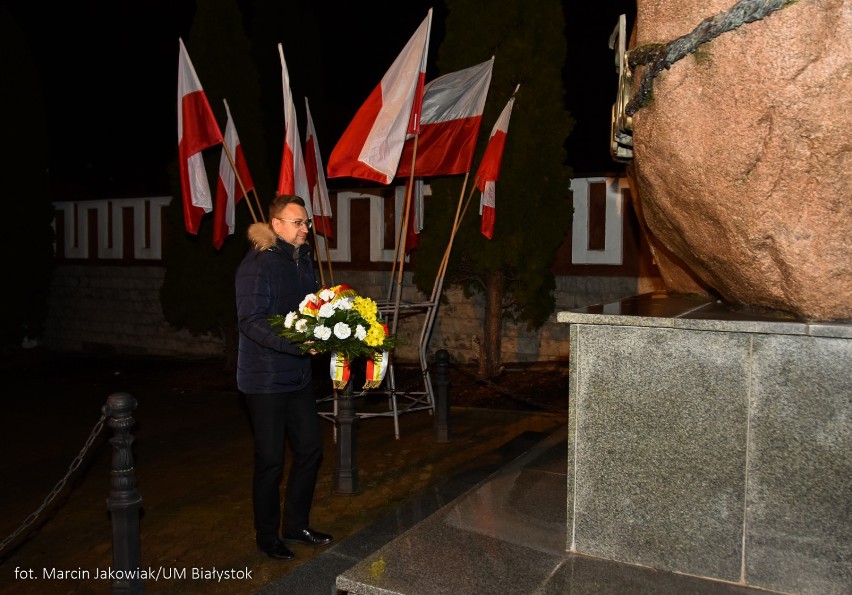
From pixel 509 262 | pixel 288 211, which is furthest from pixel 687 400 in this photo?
pixel 509 262

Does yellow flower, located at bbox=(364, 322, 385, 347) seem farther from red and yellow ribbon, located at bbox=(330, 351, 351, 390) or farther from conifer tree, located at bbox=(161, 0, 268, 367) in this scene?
conifer tree, located at bbox=(161, 0, 268, 367)

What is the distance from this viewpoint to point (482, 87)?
24.9 feet

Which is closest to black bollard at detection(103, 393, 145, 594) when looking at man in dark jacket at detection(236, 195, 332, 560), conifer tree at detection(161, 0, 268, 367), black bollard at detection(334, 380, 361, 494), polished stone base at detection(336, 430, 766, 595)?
man in dark jacket at detection(236, 195, 332, 560)

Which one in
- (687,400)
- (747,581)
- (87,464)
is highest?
(687,400)

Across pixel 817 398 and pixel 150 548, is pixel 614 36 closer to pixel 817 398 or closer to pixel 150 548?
Result: pixel 817 398

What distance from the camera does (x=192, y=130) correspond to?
713cm

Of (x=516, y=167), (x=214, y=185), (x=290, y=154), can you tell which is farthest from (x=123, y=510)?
(x=214, y=185)

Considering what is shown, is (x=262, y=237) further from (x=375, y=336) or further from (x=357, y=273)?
(x=357, y=273)

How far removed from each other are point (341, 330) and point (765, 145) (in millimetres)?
2247

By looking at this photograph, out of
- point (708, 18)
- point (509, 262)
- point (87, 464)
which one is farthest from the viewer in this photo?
point (509, 262)

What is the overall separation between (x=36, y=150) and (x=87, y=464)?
34.9ft

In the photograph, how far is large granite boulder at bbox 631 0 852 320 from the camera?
2.66 metres

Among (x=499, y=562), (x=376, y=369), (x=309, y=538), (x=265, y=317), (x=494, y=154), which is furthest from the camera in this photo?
(x=494, y=154)

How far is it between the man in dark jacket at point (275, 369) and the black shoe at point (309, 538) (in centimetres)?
10
